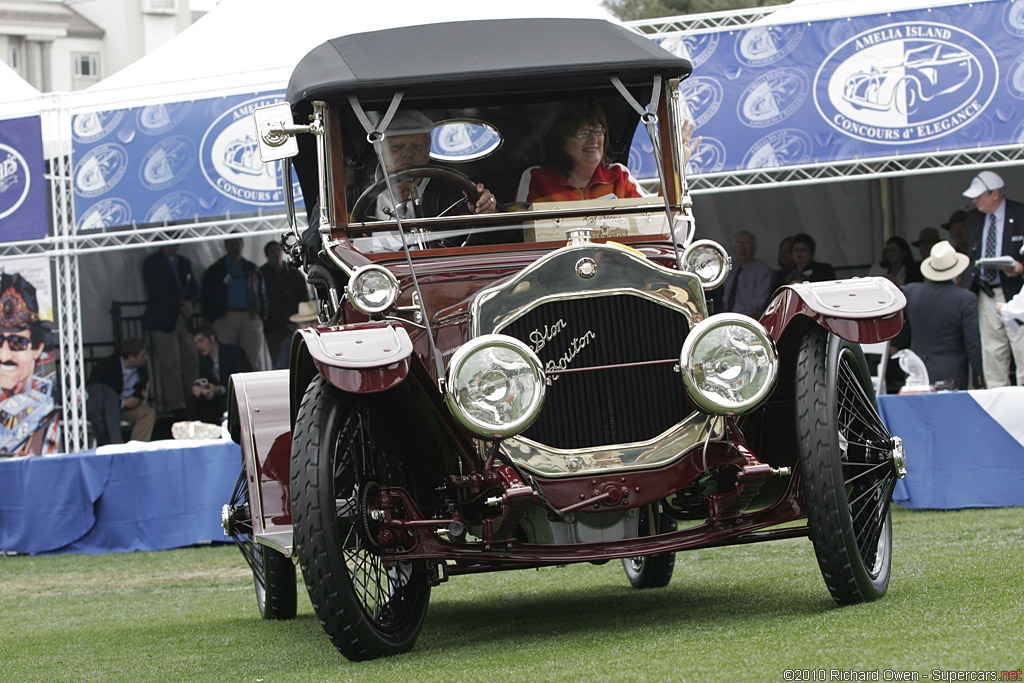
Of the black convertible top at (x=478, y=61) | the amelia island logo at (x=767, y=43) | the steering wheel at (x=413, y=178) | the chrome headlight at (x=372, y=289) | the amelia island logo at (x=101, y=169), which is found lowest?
the chrome headlight at (x=372, y=289)

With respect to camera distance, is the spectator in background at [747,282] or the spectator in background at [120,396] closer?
the spectator in background at [747,282]

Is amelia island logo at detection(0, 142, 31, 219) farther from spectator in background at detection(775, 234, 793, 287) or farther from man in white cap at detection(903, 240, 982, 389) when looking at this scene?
man in white cap at detection(903, 240, 982, 389)

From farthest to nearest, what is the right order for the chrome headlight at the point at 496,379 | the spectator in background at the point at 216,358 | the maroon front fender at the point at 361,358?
the spectator in background at the point at 216,358 → the chrome headlight at the point at 496,379 → the maroon front fender at the point at 361,358

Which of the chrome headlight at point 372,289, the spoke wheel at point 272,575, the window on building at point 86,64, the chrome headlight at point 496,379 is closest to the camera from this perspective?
the chrome headlight at point 496,379

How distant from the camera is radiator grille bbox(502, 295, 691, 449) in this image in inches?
179

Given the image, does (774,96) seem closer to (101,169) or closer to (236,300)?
(101,169)

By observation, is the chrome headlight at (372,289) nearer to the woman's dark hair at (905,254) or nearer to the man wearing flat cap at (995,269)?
the man wearing flat cap at (995,269)

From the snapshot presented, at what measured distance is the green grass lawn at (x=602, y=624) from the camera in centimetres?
367

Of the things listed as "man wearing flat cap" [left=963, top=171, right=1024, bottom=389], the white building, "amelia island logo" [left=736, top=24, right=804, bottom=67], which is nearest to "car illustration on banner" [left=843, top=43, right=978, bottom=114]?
"amelia island logo" [left=736, top=24, right=804, bottom=67]

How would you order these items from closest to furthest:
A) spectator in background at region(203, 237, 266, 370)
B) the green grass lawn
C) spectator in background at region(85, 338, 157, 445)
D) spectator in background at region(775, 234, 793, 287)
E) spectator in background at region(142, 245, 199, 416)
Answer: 1. the green grass lawn
2. spectator in background at region(775, 234, 793, 287)
3. spectator in background at region(85, 338, 157, 445)
4. spectator in background at region(203, 237, 266, 370)
5. spectator in background at region(142, 245, 199, 416)

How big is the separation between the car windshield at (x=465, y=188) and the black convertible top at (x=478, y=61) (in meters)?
0.15

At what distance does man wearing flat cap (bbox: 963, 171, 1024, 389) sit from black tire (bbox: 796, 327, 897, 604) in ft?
22.1

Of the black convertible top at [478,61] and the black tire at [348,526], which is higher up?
the black convertible top at [478,61]

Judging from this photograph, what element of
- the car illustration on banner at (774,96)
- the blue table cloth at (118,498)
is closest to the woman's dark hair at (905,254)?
the car illustration on banner at (774,96)
